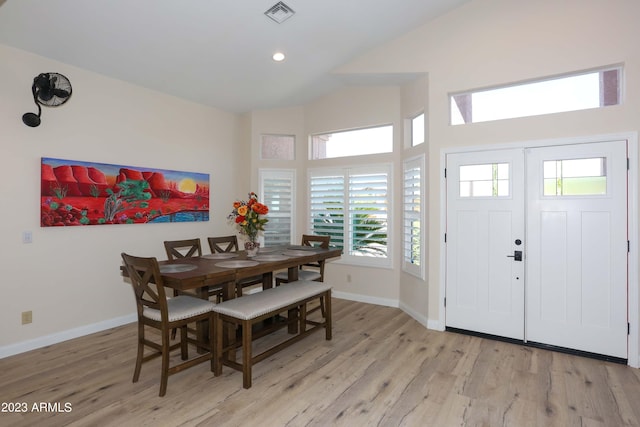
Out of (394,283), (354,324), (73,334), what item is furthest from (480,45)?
(73,334)

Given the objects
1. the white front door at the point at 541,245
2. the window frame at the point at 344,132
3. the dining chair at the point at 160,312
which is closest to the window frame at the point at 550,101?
the white front door at the point at 541,245

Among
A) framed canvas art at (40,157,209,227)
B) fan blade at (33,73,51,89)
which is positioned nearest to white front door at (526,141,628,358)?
framed canvas art at (40,157,209,227)

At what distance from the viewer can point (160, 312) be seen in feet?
8.41

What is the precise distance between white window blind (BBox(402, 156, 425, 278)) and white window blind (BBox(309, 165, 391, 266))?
1.07 ft

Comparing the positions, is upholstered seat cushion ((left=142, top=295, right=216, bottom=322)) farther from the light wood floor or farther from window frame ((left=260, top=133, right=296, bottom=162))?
window frame ((left=260, top=133, right=296, bottom=162))

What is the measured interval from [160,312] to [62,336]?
184 cm

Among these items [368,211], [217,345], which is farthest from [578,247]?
[217,345]

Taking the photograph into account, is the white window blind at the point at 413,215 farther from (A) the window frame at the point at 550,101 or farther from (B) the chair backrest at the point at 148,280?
(B) the chair backrest at the point at 148,280

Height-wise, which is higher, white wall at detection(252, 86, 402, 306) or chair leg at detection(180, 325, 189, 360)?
white wall at detection(252, 86, 402, 306)

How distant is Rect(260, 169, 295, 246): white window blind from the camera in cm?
551

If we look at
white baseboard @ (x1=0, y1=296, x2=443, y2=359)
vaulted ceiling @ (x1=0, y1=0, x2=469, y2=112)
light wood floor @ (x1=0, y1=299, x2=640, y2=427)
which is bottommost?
light wood floor @ (x1=0, y1=299, x2=640, y2=427)

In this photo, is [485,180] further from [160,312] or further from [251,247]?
[160,312]

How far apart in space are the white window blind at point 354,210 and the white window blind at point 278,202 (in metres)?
0.36

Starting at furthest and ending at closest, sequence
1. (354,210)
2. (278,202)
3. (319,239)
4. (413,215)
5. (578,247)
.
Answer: (278,202)
(354,210)
(319,239)
(413,215)
(578,247)
